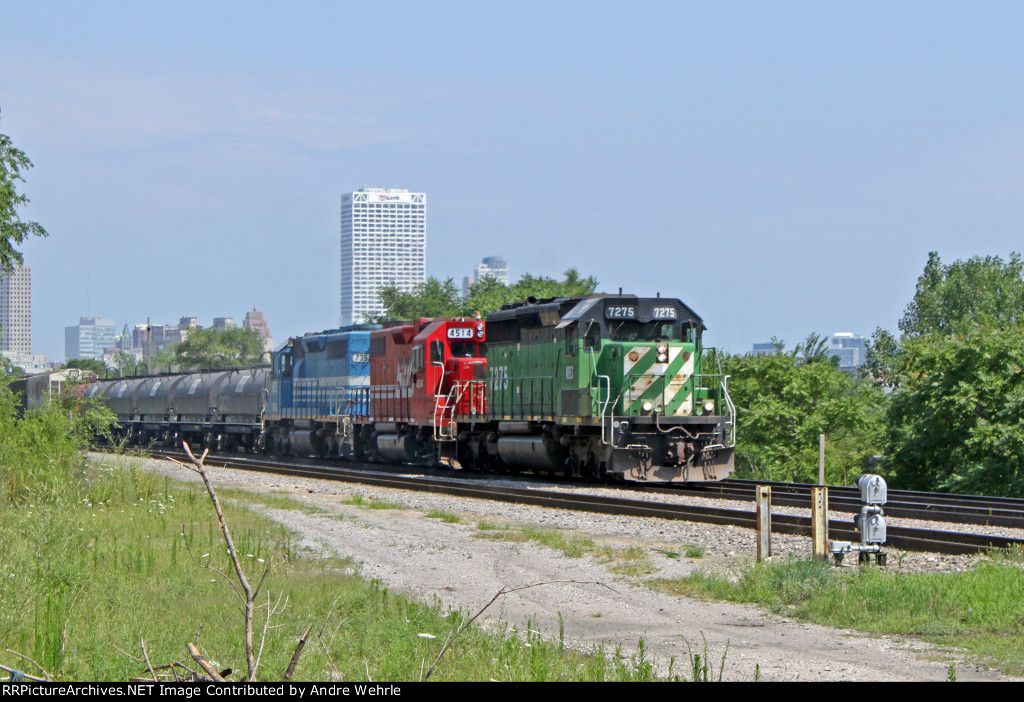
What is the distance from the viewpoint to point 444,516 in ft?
59.4

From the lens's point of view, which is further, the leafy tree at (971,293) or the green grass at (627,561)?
the leafy tree at (971,293)

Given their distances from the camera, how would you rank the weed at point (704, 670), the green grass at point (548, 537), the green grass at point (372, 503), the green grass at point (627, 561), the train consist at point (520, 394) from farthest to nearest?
the train consist at point (520, 394), the green grass at point (372, 503), the green grass at point (548, 537), the green grass at point (627, 561), the weed at point (704, 670)

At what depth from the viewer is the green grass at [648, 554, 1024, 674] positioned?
8680 mm

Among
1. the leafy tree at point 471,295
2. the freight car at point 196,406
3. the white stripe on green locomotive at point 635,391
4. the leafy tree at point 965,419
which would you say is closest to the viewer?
the white stripe on green locomotive at point 635,391

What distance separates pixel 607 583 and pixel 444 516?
6615 millimetres

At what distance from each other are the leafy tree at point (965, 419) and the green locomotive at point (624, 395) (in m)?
5.85

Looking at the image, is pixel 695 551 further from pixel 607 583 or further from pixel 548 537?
pixel 548 537

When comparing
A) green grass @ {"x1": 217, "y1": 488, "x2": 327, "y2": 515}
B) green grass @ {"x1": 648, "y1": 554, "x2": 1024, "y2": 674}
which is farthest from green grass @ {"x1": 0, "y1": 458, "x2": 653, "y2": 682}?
green grass @ {"x1": 217, "y1": 488, "x2": 327, "y2": 515}

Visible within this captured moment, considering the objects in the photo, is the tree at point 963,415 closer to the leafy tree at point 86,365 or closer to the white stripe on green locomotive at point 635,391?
the white stripe on green locomotive at point 635,391

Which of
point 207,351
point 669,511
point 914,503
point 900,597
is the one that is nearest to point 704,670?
point 900,597

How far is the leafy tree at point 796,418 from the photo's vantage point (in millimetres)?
36344

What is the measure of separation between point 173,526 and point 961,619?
1067cm

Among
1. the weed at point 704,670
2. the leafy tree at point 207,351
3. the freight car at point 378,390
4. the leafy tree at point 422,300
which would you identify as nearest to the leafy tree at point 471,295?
the leafy tree at point 422,300

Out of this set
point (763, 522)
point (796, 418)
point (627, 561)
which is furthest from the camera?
point (796, 418)
